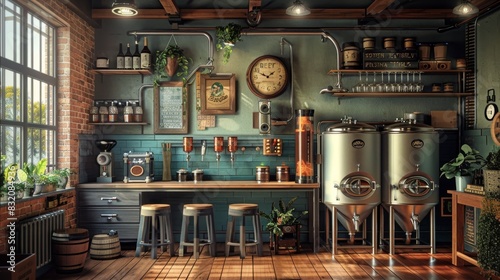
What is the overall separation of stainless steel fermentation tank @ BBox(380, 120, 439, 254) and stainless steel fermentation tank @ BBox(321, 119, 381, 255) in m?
0.16

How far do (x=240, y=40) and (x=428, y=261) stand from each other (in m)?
3.87

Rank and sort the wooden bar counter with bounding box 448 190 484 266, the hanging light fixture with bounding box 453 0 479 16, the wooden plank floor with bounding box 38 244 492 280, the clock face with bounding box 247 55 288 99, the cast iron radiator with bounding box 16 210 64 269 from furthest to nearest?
the clock face with bounding box 247 55 288 99, the hanging light fixture with bounding box 453 0 479 16, the wooden bar counter with bounding box 448 190 484 266, the wooden plank floor with bounding box 38 244 492 280, the cast iron radiator with bounding box 16 210 64 269

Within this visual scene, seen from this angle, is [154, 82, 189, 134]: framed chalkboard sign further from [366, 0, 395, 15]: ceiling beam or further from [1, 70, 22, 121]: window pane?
[366, 0, 395, 15]: ceiling beam

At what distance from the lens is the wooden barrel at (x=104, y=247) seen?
647cm

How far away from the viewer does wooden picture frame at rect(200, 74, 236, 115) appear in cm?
770

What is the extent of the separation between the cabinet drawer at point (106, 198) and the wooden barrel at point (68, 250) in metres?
1.12

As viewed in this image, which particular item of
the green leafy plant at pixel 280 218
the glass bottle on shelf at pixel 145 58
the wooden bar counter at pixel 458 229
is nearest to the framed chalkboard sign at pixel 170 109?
the glass bottle on shelf at pixel 145 58

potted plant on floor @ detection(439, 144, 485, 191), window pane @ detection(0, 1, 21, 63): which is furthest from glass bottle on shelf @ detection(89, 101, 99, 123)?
potted plant on floor @ detection(439, 144, 485, 191)

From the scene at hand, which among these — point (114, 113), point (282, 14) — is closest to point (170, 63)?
point (114, 113)

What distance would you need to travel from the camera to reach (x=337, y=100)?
7742 millimetres

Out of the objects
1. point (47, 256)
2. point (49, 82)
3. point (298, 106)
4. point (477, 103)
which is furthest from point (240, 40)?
point (47, 256)

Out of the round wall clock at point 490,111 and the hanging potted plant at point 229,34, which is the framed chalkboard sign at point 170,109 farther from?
the round wall clock at point 490,111

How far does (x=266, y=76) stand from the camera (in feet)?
25.2

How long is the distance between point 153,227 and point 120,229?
691 mm
